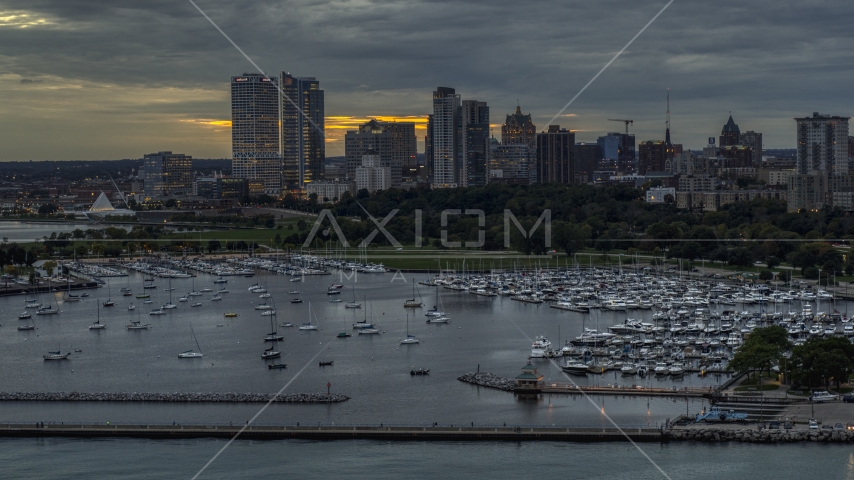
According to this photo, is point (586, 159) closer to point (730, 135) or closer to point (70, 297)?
point (730, 135)

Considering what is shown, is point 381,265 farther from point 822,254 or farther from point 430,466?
point 430,466

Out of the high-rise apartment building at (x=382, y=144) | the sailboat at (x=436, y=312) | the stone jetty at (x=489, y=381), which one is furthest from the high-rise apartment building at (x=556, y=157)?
the stone jetty at (x=489, y=381)

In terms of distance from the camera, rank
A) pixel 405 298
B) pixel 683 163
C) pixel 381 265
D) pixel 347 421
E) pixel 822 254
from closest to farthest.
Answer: pixel 347 421 < pixel 405 298 < pixel 822 254 < pixel 381 265 < pixel 683 163

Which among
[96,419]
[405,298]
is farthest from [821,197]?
[96,419]

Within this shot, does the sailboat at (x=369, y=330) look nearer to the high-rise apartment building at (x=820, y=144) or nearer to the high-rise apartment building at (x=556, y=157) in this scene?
the high-rise apartment building at (x=820, y=144)

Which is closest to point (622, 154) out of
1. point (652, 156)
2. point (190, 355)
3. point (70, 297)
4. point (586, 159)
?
point (586, 159)
